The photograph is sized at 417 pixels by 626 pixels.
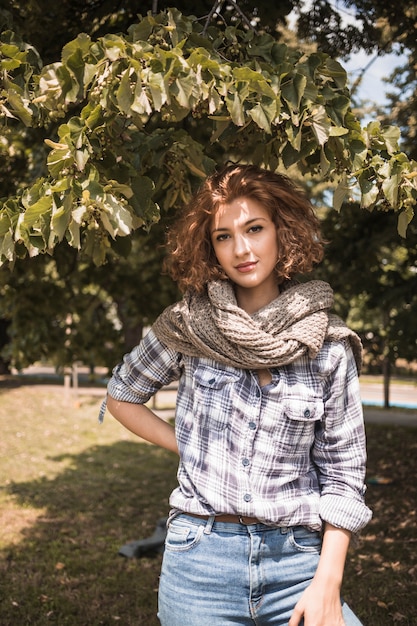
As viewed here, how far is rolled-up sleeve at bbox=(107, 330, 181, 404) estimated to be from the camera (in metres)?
1.92

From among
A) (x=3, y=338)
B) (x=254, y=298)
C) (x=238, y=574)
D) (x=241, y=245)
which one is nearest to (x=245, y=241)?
(x=241, y=245)

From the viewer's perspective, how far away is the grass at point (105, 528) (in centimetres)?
414

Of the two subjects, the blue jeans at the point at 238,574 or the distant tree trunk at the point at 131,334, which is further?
the distant tree trunk at the point at 131,334

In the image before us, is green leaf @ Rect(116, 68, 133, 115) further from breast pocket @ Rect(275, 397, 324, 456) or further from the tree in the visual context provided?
the tree

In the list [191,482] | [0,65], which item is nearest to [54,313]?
[0,65]

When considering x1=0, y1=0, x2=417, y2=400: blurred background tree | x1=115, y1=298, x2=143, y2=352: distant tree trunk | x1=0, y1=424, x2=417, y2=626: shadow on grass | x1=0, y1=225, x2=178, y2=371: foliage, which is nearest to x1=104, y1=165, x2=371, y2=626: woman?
x1=0, y1=0, x2=417, y2=400: blurred background tree

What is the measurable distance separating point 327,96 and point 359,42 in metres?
2.98

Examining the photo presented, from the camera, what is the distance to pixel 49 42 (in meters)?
3.71

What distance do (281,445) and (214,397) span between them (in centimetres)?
21

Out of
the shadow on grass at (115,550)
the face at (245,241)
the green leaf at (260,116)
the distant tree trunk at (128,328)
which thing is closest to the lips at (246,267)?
the face at (245,241)

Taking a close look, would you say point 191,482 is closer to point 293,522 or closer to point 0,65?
point 293,522

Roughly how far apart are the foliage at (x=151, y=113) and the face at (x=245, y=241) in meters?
0.24

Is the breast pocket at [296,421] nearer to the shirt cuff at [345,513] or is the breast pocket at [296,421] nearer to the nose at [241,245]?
the shirt cuff at [345,513]

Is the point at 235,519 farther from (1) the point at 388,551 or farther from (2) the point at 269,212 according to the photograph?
(1) the point at 388,551
